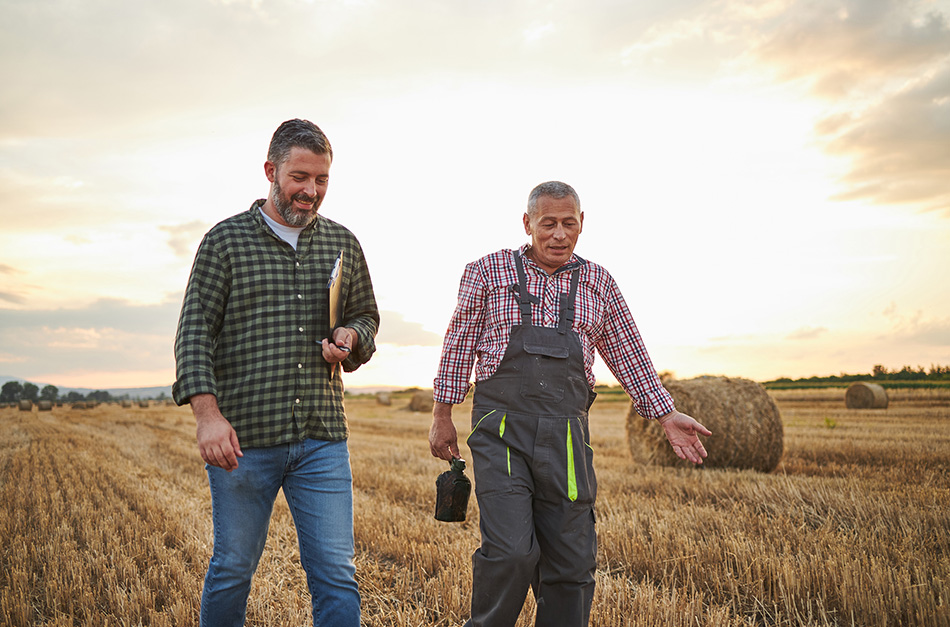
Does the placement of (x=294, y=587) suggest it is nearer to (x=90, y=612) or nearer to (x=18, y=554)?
(x=90, y=612)

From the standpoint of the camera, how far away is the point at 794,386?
40.2 metres

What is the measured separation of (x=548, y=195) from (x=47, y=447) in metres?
14.7

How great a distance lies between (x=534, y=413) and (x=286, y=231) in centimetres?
142

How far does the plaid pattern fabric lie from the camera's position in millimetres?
3303

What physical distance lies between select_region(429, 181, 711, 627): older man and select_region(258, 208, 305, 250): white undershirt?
86 centimetres

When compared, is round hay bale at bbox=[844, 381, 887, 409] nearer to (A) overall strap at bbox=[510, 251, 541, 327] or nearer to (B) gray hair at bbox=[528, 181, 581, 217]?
(B) gray hair at bbox=[528, 181, 581, 217]

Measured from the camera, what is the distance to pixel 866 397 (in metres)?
23.2

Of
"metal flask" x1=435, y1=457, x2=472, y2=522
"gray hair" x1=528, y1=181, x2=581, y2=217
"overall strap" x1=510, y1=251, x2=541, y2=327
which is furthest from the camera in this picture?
"metal flask" x1=435, y1=457, x2=472, y2=522

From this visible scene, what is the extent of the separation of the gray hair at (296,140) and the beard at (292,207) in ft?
0.42

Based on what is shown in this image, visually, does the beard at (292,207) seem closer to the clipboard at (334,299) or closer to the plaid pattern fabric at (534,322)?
the clipboard at (334,299)

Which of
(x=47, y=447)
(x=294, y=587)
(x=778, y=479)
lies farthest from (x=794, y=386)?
(x=294, y=587)

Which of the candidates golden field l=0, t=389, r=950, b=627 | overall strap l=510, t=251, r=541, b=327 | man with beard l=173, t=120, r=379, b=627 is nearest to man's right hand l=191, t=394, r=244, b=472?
man with beard l=173, t=120, r=379, b=627

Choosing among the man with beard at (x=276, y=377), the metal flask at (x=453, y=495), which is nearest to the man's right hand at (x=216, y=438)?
the man with beard at (x=276, y=377)

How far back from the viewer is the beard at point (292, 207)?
2977 millimetres
